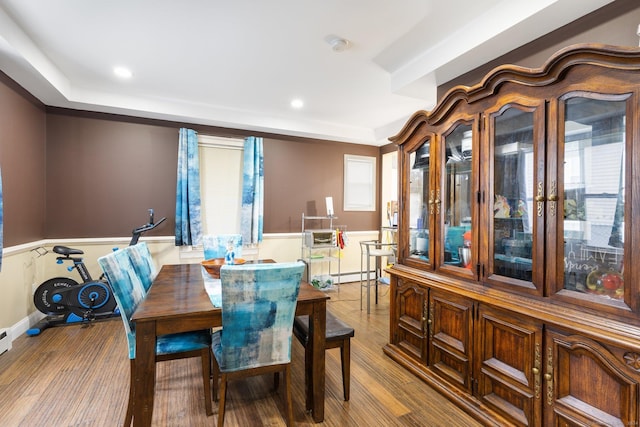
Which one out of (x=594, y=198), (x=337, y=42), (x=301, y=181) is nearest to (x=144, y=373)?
(x=594, y=198)

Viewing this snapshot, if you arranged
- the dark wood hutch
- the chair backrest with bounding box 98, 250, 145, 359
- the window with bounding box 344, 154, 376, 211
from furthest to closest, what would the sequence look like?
the window with bounding box 344, 154, 376, 211 < the chair backrest with bounding box 98, 250, 145, 359 < the dark wood hutch

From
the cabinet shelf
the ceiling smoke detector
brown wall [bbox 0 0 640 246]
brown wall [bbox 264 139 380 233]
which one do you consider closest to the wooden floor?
brown wall [bbox 0 0 640 246]

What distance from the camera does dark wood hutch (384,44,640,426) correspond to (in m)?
1.33

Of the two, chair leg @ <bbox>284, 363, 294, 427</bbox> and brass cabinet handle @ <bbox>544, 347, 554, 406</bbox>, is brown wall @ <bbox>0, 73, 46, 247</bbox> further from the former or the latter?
brass cabinet handle @ <bbox>544, 347, 554, 406</bbox>

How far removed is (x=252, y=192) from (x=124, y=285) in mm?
2703

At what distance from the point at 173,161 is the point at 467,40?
3.72m

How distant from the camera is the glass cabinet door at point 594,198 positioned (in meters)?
1.39

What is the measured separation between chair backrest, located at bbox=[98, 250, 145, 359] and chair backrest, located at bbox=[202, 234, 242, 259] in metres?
1.21

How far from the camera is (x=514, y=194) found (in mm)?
1844

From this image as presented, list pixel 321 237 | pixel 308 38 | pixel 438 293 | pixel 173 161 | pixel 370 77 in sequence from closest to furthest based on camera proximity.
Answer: pixel 438 293, pixel 308 38, pixel 370 77, pixel 173 161, pixel 321 237

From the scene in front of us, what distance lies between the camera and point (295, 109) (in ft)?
13.7

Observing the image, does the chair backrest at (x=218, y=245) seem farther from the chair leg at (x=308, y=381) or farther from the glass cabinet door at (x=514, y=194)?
the glass cabinet door at (x=514, y=194)

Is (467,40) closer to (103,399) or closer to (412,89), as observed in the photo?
(412,89)

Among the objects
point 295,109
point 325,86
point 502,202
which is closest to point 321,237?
point 295,109
